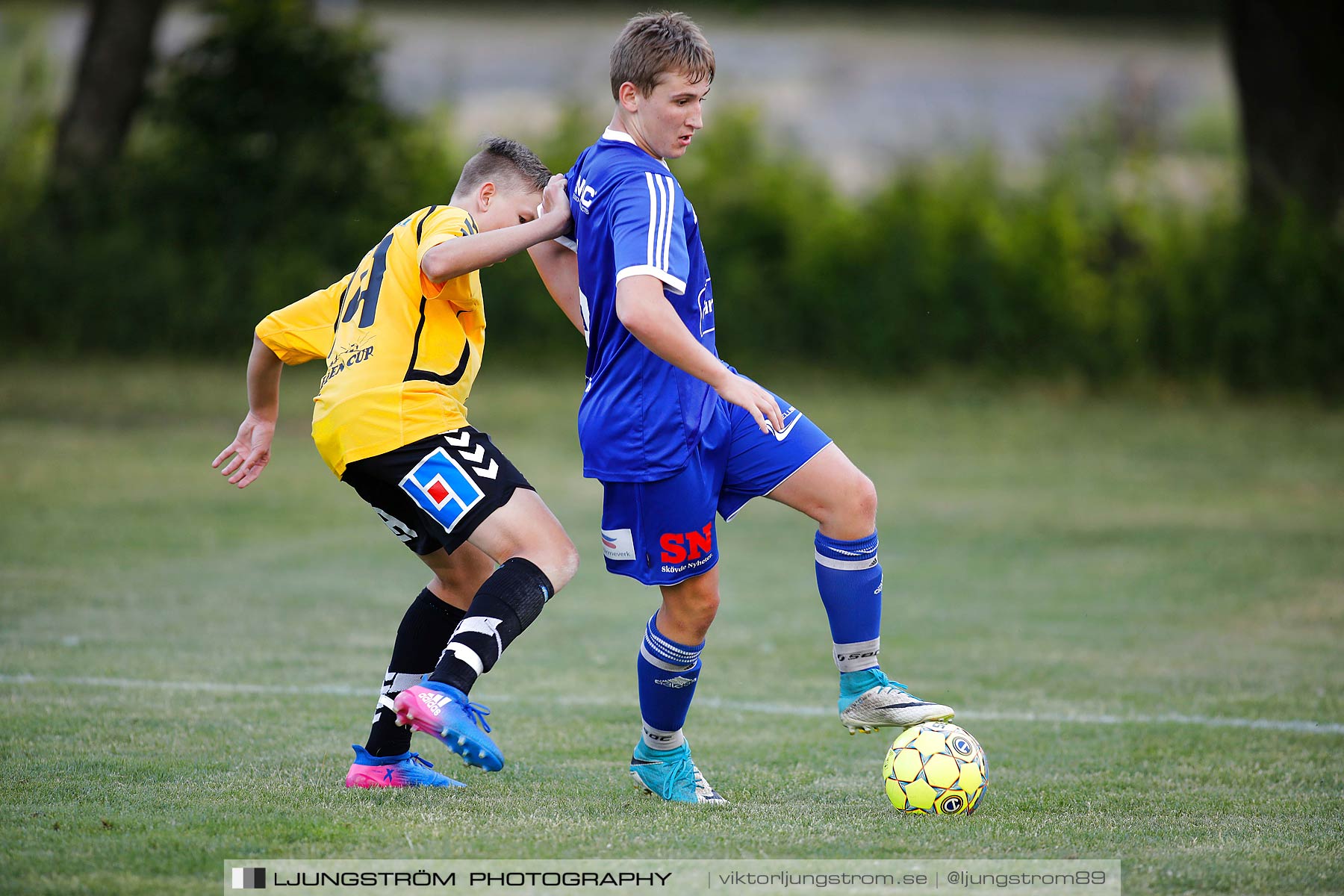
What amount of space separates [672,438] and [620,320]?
36cm

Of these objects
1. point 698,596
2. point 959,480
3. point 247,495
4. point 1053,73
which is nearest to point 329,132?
Result: point 247,495

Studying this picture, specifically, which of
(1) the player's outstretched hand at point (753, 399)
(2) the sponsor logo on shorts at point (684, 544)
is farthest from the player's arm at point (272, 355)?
(1) the player's outstretched hand at point (753, 399)

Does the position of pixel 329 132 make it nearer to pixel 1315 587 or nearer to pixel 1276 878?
pixel 1315 587

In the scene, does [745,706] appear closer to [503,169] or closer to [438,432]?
[438,432]

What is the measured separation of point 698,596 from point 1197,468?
10433mm

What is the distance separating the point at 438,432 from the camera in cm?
419

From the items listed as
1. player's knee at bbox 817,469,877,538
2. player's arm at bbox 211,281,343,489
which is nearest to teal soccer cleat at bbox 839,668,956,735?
player's knee at bbox 817,469,877,538

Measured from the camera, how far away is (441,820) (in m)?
4.02

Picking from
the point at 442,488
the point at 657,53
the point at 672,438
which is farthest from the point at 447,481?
the point at 657,53

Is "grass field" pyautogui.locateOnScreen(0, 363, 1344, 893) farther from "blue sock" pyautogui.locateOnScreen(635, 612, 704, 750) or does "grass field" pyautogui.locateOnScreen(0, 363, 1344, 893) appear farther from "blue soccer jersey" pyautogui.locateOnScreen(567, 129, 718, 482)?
"blue soccer jersey" pyautogui.locateOnScreen(567, 129, 718, 482)

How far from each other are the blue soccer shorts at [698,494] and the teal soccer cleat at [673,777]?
1.98 ft

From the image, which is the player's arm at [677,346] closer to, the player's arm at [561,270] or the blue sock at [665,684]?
the player's arm at [561,270]

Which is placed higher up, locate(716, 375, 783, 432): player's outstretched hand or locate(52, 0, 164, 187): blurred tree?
locate(52, 0, 164, 187): blurred tree

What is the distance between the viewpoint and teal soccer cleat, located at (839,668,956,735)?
430 cm
